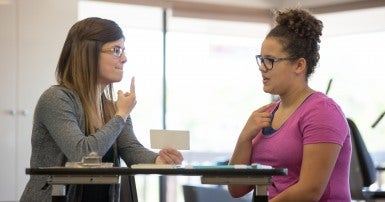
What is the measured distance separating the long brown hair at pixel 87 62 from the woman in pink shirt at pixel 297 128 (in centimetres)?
47

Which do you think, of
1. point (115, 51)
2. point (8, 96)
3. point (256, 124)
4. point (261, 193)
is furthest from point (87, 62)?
point (8, 96)

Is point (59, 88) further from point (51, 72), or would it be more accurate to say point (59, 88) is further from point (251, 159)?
→ point (51, 72)

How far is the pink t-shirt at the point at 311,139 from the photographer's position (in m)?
1.83

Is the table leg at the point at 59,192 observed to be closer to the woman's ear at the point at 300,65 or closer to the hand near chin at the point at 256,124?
the hand near chin at the point at 256,124

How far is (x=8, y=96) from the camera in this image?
466cm

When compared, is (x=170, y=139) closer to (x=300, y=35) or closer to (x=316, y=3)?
(x=300, y=35)

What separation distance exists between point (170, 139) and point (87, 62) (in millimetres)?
474

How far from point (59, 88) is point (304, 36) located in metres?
0.76

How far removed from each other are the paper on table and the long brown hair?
354mm

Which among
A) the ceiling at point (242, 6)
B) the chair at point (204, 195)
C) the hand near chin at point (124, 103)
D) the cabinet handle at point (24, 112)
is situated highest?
the ceiling at point (242, 6)

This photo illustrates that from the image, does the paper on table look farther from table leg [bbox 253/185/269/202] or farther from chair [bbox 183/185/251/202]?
chair [bbox 183/185/251/202]

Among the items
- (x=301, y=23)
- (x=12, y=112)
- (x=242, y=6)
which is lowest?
(x=12, y=112)

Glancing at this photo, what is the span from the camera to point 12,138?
465 cm

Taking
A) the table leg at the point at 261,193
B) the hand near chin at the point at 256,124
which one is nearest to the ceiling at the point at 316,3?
the hand near chin at the point at 256,124
